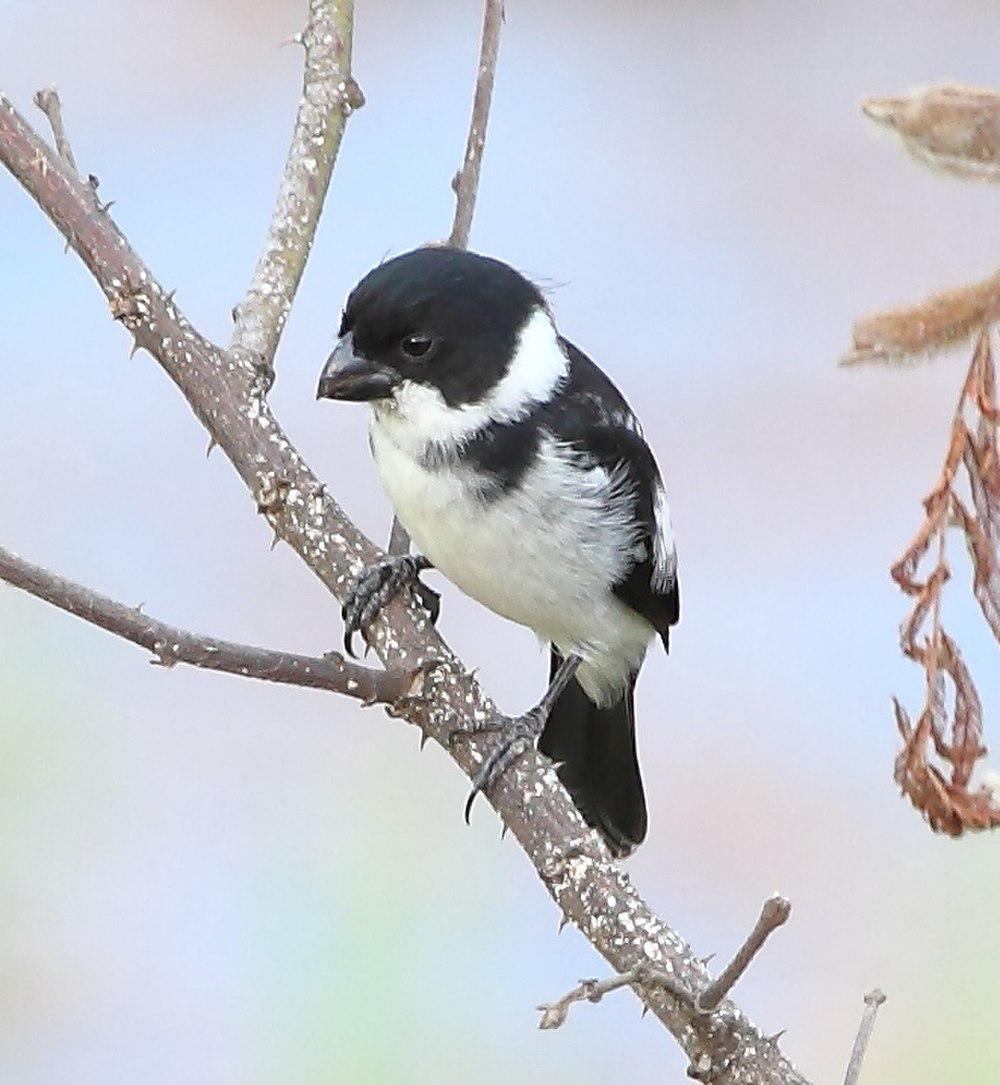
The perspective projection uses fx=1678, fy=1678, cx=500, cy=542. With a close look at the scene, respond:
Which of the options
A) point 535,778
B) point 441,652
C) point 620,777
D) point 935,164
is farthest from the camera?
point 620,777

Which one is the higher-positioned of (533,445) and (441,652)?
(533,445)

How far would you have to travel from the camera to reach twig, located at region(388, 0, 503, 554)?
1.72 meters

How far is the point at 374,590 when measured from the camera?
1582 mm

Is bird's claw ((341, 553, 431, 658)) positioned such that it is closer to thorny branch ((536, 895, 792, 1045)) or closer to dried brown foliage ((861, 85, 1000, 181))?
thorny branch ((536, 895, 792, 1045))

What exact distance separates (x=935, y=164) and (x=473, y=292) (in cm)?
141

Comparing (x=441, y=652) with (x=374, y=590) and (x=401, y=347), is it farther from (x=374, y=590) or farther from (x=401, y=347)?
(x=401, y=347)

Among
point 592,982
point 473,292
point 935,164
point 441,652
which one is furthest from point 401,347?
point 935,164

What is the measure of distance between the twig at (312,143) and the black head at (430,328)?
194mm

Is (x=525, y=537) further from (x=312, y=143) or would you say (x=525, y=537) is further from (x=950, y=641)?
(x=950, y=641)

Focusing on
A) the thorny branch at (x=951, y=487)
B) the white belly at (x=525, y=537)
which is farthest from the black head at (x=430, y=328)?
the thorny branch at (x=951, y=487)

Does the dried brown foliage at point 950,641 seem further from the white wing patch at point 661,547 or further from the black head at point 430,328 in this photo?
the white wing patch at point 661,547

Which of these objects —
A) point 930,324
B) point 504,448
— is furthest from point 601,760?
point 930,324

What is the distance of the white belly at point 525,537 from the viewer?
79.3 inches

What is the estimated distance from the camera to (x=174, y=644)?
1224 mm
